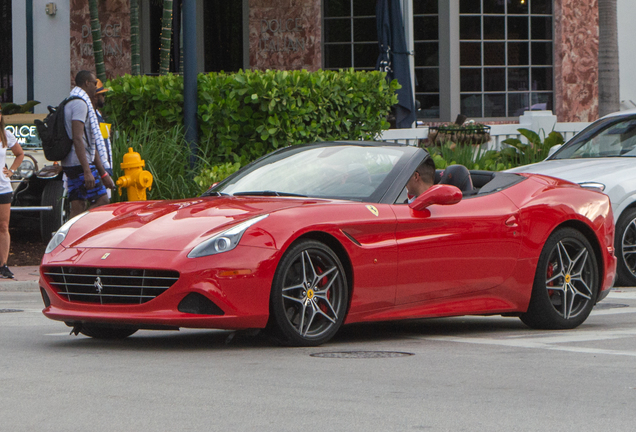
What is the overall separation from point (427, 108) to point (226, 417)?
16402 mm

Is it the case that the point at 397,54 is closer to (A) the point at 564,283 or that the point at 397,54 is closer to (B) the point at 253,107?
(B) the point at 253,107

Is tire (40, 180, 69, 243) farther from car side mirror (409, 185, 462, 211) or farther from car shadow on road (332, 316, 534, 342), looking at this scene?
car side mirror (409, 185, 462, 211)

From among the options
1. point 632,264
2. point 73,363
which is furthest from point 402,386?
point 632,264

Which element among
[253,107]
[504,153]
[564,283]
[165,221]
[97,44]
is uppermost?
[97,44]

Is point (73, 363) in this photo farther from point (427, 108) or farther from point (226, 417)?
point (427, 108)

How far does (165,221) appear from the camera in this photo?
697 centimetres

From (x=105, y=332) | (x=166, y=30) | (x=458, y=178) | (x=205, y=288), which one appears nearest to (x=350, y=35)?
(x=166, y=30)

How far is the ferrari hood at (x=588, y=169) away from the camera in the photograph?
1109cm

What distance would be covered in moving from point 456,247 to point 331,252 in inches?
41.2

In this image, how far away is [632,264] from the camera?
A: 11.3 m

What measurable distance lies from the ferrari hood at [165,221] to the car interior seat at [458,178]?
130 cm

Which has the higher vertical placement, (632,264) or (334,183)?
(334,183)

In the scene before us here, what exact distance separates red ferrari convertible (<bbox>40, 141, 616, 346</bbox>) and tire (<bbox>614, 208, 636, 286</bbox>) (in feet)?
8.43

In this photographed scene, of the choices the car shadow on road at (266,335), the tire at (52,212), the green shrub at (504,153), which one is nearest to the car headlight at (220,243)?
the car shadow on road at (266,335)
